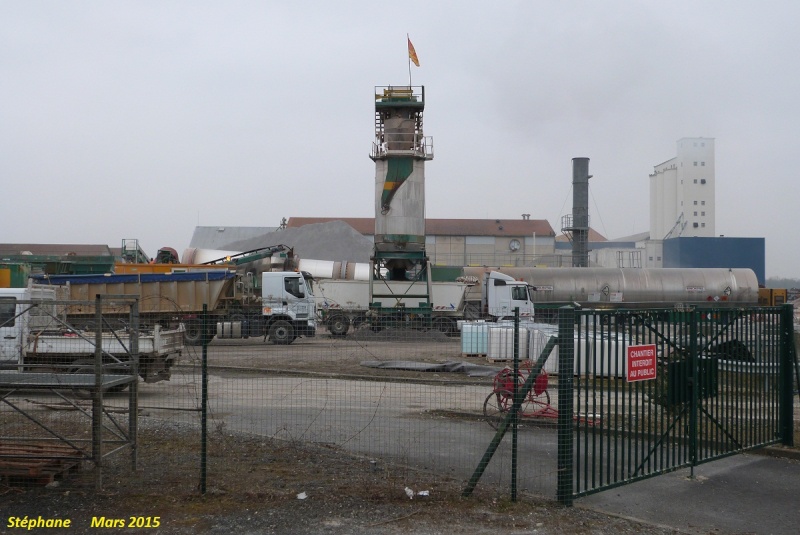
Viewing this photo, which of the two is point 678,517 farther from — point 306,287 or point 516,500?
point 306,287

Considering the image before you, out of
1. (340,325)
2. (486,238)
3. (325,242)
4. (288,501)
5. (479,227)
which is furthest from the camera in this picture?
(479,227)

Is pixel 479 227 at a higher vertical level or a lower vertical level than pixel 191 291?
higher

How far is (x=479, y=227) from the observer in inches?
3182

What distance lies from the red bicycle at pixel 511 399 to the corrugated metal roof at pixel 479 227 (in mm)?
68098

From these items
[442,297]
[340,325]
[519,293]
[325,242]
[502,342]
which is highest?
[325,242]

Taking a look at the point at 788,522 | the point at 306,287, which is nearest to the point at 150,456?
the point at 788,522

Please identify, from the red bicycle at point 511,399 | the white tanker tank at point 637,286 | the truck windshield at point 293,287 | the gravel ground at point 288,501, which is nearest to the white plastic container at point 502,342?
the red bicycle at point 511,399

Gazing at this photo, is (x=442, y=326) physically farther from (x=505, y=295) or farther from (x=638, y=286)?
(x=638, y=286)

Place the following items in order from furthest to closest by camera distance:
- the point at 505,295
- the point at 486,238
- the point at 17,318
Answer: the point at 486,238, the point at 505,295, the point at 17,318

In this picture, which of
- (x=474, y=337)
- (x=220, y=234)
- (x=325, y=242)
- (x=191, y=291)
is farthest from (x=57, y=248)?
(x=474, y=337)

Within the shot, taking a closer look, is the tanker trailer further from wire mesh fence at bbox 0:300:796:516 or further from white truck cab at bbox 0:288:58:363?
white truck cab at bbox 0:288:58:363

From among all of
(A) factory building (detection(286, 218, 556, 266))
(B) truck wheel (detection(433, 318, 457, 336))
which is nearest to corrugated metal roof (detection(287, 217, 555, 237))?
(A) factory building (detection(286, 218, 556, 266))

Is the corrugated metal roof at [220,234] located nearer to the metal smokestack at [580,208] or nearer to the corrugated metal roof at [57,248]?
the corrugated metal roof at [57,248]

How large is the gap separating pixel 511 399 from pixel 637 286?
119 ft
